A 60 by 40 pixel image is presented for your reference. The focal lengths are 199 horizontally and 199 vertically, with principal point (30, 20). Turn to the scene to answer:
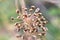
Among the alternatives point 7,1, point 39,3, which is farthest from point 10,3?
point 39,3

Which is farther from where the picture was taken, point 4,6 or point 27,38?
point 4,6

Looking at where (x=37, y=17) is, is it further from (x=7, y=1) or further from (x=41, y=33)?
(x=7, y=1)

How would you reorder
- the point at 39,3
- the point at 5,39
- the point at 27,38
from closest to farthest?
the point at 27,38 → the point at 39,3 → the point at 5,39

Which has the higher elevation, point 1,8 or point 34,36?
point 1,8

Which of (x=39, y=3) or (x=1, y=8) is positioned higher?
(x=1, y=8)

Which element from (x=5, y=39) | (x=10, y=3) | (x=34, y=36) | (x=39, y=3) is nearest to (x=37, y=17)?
(x=34, y=36)

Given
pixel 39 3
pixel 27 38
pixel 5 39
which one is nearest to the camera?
pixel 27 38

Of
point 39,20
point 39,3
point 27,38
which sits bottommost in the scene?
point 27,38

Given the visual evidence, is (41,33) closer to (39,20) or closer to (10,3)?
(39,20)

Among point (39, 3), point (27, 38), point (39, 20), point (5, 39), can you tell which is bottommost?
point (27, 38)
